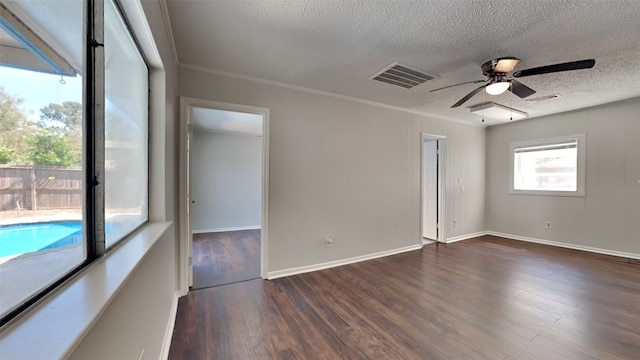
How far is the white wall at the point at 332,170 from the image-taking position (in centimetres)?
313

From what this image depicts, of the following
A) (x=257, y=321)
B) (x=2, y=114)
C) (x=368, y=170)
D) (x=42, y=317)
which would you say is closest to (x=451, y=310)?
(x=257, y=321)

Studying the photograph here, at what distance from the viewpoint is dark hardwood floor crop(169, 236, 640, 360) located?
184 cm

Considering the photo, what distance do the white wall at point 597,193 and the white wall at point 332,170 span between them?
7.07 ft

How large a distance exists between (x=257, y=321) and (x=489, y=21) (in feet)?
10.3

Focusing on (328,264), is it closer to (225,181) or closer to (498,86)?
(498,86)

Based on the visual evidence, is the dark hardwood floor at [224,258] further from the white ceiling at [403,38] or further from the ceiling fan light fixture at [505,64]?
the ceiling fan light fixture at [505,64]

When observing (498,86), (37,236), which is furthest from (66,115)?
(498,86)

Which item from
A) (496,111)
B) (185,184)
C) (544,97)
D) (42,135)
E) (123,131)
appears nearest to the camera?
(42,135)

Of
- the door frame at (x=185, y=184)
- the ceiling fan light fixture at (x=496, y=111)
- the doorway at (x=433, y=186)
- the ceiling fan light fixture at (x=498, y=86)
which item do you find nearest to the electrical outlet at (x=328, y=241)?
the door frame at (x=185, y=184)

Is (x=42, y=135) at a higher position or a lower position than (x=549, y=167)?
lower

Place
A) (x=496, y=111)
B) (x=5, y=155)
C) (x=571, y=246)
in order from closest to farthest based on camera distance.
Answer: (x=5, y=155), (x=496, y=111), (x=571, y=246)

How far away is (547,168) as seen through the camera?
191 inches

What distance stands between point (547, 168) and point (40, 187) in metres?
6.70

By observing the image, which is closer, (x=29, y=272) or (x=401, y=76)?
(x=29, y=272)
